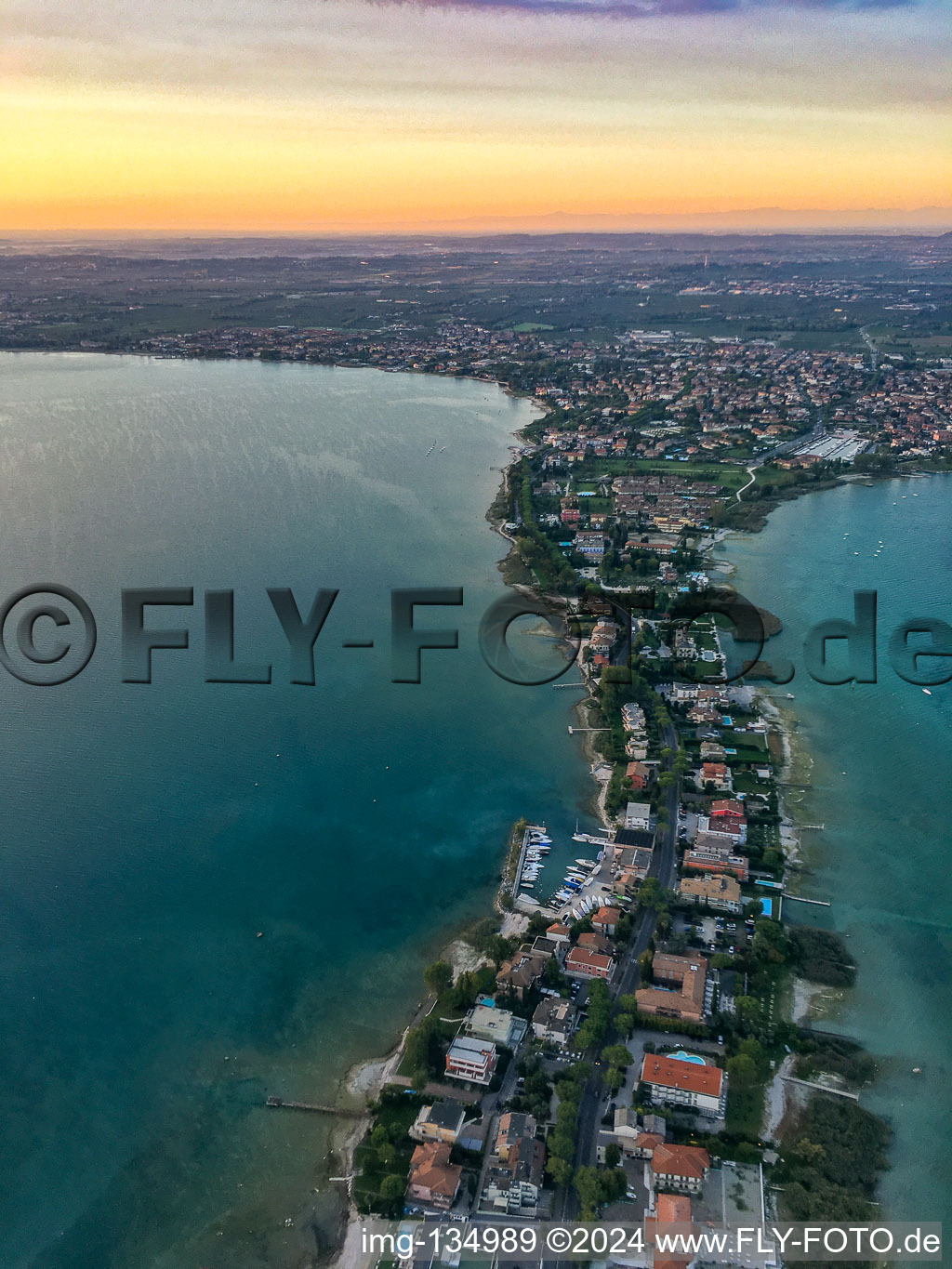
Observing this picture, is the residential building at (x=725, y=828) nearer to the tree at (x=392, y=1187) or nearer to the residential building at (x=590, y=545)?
the tree at (x=392, y=1187)

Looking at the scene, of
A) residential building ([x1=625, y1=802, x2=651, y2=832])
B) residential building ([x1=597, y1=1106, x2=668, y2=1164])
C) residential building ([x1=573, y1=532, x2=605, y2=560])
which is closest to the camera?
residential building ([x1=597, y1=1106, x2=668, y2=1164])

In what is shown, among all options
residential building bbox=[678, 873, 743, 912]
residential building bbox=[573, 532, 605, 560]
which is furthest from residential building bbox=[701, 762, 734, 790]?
residential building bbox=[573, 532, 605, 560]

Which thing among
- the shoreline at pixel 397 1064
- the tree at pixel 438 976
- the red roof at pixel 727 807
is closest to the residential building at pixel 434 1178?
the shoreline at pixel 397 1064

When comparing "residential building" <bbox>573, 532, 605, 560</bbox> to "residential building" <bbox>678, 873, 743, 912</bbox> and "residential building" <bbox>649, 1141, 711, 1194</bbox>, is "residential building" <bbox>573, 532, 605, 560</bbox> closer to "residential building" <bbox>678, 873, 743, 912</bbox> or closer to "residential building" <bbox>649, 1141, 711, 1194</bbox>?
"residential building" <bbox>678, 873, 743, 912</bbox>

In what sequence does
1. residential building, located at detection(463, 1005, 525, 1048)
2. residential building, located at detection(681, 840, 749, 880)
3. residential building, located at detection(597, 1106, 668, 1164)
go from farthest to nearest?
1. residential building, located at detection(681, 840, 749, 880)
2. residential building, located at detection(463, 1005, 525, 1048)
3. residential building, located at detection(597, 1106, 668, 1164)

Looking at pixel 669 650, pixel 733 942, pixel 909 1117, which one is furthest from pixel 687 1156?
pixel 669 650
